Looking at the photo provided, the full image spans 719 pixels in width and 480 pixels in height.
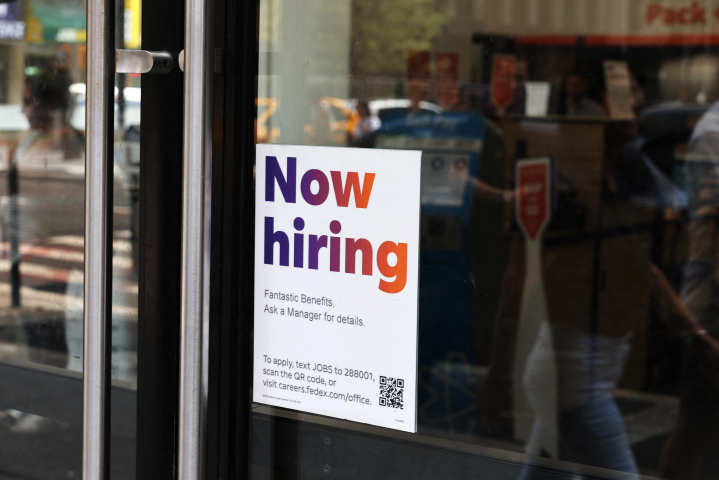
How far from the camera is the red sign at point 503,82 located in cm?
482

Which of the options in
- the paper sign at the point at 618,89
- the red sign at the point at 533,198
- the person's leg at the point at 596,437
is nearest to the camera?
the person's leg at the point at 596,437

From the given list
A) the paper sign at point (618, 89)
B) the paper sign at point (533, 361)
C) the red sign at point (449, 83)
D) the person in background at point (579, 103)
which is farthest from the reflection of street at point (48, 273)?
the paper sign at point (618, 89)

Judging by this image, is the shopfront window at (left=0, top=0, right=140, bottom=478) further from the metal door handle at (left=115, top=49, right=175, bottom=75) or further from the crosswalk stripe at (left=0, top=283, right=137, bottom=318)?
the metal door handle at (left=115, top=49, right=175, bottom=75)

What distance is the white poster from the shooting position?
1.47 meters

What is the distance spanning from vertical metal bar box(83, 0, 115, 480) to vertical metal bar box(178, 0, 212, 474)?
14cm

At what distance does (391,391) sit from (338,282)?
A: 215mm

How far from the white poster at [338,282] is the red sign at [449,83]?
1296mm

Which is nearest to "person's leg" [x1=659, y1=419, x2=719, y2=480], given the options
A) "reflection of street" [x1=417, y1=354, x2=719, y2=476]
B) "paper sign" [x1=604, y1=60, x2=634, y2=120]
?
"reflection of street" [x1=417, y1=354, x2=719, y2=476]

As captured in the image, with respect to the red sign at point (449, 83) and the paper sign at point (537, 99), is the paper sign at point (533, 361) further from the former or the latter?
the paper sign at point (537, 99)

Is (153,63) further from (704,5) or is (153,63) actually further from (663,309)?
(704,5)

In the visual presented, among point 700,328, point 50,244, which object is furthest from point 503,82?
point 50,244

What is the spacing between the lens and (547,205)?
4.61m

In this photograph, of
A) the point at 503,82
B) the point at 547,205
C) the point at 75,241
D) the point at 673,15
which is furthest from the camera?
the point at 673,15

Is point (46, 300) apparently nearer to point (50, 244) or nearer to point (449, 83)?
point (50, 244)
